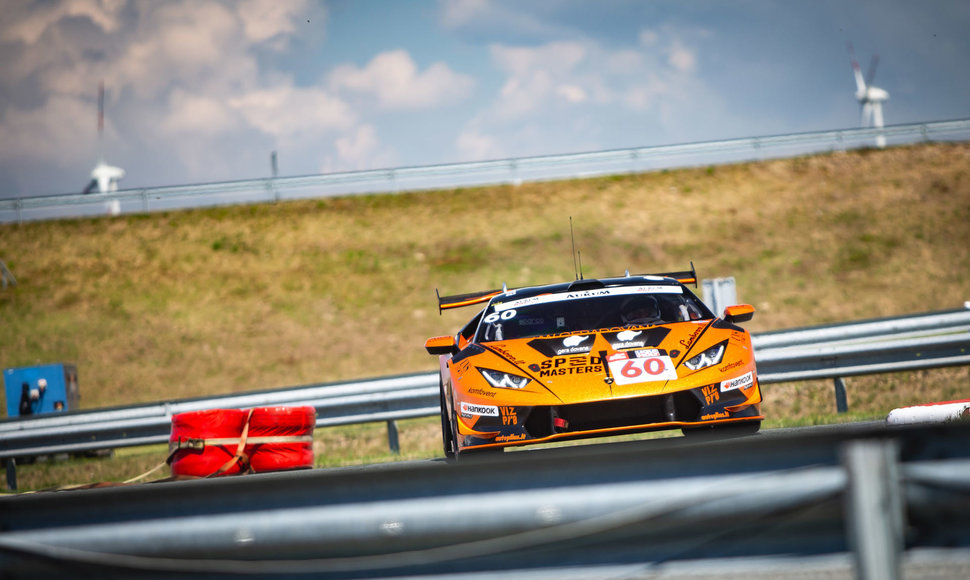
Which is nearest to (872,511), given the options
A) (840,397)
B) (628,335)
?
(628,335)

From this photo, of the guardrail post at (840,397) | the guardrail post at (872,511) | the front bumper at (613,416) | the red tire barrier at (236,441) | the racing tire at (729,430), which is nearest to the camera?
the guardrail post at (872,511)

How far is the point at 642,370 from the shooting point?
23.0 ft

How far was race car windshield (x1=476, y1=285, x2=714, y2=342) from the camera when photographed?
841 centimetres

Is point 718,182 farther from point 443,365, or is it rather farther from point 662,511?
point 662,511

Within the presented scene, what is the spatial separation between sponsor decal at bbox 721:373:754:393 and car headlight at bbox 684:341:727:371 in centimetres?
16

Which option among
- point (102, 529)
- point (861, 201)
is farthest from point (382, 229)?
point (102, 529)

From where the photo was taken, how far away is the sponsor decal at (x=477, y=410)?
7188 mm

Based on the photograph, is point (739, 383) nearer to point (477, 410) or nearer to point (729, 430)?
point (729, 430)

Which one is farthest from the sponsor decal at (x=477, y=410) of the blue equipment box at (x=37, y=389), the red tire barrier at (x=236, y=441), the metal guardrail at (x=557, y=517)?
the blue equipment box at (x=37, y=389)

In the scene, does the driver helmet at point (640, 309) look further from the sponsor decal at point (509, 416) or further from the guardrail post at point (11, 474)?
the guardrail post at point (11, 474)

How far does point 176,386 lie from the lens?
2539 cm

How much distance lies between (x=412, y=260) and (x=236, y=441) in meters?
21.7

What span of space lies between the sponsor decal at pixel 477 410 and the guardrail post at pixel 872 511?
4.88m

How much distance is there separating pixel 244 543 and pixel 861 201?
33.1 metres
